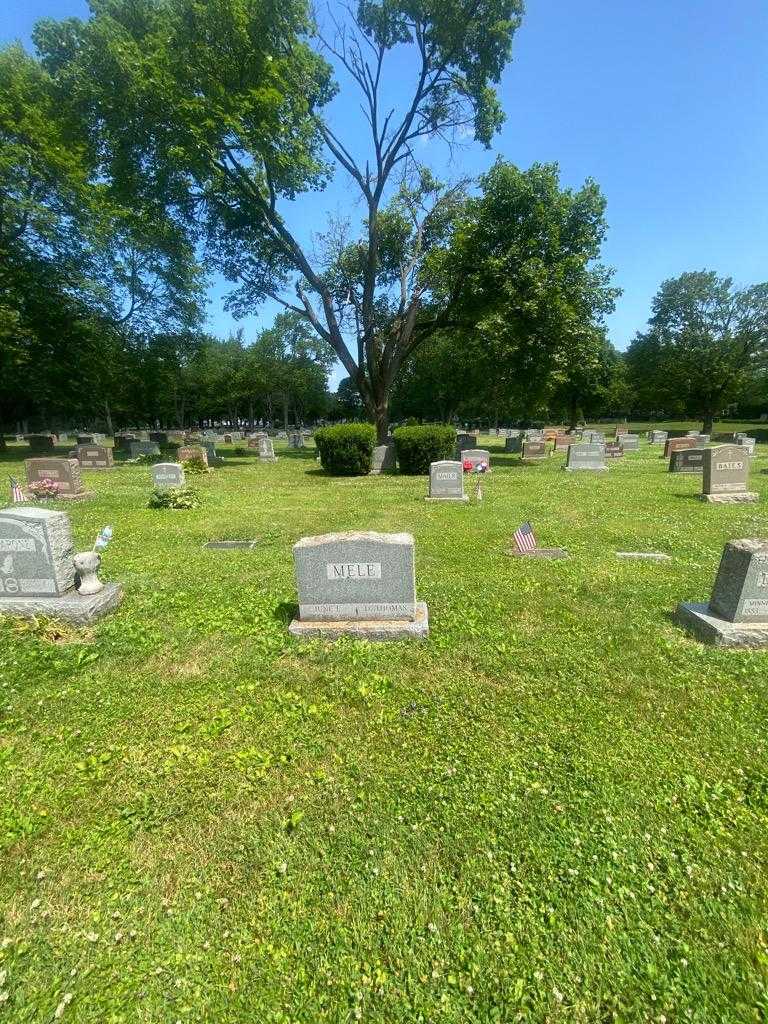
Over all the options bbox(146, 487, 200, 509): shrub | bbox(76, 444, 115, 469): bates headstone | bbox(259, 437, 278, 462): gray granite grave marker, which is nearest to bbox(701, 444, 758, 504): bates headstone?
bbox(146, 487, 200, 509): shrub

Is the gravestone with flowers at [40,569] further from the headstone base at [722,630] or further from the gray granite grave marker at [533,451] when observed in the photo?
the gray granite grave marker at [533,451]

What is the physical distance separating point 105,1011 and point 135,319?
33.1 metres

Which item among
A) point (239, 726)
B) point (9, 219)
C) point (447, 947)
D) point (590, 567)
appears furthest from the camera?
point (9, 219)

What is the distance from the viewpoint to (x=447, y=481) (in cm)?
1131

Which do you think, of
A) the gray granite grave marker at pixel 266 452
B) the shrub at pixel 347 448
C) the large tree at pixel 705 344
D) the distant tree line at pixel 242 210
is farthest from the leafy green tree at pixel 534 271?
the large tree at pixel 705 344

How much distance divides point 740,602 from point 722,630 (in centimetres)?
32

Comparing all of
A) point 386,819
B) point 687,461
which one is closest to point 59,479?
point 386,819

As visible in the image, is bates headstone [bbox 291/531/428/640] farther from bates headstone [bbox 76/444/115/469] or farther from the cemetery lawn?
bates headstone [bbox 76/444/115/469]

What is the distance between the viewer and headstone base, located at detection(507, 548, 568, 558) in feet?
21.9

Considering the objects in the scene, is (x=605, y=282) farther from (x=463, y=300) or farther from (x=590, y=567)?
(x=590, y=567)

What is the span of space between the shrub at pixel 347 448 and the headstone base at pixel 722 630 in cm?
→ 1317

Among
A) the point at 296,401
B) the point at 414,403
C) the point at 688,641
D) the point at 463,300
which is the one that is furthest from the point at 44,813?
the point at 296,401

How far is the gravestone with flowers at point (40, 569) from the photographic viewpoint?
4.63m

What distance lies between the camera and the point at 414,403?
59.9 metres
